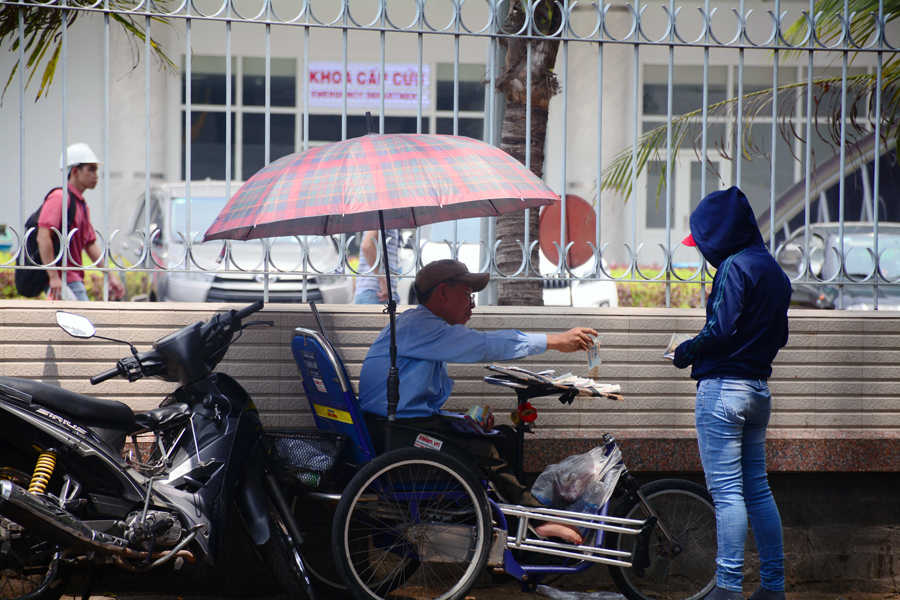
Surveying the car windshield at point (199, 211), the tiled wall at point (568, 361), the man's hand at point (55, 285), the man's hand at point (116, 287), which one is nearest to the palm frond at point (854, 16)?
the tiled wall at point (568, 361)

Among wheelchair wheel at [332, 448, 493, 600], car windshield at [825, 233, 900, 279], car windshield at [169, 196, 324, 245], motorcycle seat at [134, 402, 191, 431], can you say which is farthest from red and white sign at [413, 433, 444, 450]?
car windshield at [169, 196, 324, 245]

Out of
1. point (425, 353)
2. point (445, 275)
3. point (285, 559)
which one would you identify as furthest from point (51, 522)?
point (445, 275)

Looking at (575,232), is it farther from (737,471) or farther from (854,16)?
(854,16)

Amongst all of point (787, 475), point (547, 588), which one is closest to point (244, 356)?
point (547, 588)

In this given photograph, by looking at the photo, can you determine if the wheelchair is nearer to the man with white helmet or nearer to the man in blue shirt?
the man in blue shirt

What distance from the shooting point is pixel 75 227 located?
14.5 feet

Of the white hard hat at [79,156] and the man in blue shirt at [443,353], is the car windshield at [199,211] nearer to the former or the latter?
the white hard hat at [79,156]

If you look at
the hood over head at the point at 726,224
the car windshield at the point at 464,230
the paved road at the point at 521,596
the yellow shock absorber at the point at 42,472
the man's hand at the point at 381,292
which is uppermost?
the car windshield at the point at 464,230

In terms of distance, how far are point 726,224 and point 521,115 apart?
1.67 meters

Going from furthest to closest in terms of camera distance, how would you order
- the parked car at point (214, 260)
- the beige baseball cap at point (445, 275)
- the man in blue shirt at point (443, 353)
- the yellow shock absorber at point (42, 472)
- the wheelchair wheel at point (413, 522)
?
the parked car at point (214, 260) → the beige baseball cap at point (445, 275) → the man in blue shirt at point (443, 353) → the wheelchair wheel at point (413, 522) → the yellow shock absorber at point (42, 472)

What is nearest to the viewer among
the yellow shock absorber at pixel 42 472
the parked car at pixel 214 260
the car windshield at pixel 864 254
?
the yellow shock absorber at pixel 42 472

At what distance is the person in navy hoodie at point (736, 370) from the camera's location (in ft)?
11.0

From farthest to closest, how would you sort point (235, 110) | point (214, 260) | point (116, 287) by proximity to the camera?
1. point (235, 110)
2. point (214, 260)
3. point (116, 287)

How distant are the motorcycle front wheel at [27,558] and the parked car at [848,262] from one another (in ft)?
12.3
